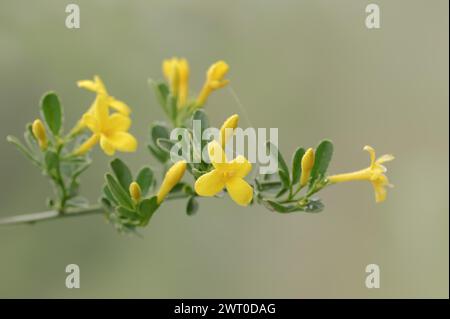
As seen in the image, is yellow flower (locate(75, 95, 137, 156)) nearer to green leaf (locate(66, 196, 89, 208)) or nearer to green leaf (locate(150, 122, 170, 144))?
green leaf (locate(150, 122, 170, 144))

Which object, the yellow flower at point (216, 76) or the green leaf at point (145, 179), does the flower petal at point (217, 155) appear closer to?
the green leaf at point (145, 179)

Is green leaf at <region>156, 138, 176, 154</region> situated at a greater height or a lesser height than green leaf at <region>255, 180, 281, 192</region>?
greater

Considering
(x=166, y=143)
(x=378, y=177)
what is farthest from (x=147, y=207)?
(x=378, y=177)

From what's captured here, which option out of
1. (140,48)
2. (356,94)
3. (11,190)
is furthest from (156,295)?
(356,94)

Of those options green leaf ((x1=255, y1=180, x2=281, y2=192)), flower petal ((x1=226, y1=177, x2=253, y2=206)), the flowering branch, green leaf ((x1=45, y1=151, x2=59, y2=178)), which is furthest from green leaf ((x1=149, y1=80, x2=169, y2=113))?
flower petal ((x1=226, y1=177, x2=253, y2=206))

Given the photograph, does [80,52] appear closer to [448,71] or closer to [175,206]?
[175,206]

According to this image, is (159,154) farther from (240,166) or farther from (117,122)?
(240,166)
